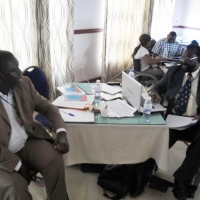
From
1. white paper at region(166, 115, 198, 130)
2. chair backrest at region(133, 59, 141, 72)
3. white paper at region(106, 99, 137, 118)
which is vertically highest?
white paper at region(106, 99, 137, 118)

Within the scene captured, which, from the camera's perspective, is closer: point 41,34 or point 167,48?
point 41,34

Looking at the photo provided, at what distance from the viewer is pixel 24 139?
1507 millimetres

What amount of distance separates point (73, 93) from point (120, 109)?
449 mm

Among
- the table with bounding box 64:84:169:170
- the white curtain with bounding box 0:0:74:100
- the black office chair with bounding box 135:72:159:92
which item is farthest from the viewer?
the black office chair with bounding box 135:72:159:92

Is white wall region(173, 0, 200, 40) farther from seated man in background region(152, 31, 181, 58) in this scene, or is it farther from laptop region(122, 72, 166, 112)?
laptop region(122, 72, 166, 112)

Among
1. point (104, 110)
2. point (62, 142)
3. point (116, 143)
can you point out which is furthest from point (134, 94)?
point (62, 142)

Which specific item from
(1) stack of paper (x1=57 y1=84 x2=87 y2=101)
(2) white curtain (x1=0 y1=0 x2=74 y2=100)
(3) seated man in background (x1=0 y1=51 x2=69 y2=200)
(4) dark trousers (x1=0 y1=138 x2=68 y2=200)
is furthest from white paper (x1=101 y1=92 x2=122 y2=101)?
(2) white curtain (x1=0 y1=0 x2=74 y2=100)

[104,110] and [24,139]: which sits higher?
[104,110]

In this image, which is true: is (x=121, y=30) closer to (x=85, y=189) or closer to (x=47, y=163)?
(x=85, y=189)

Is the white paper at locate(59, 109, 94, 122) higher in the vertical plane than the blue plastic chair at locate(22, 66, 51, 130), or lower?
lower

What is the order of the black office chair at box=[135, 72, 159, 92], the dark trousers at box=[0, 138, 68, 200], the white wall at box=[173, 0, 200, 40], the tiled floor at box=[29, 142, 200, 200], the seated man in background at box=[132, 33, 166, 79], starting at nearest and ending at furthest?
1. the dark trousers at box=[0, 138, 68, 200]
2. the tiled floor at box=[29, 142, 200, 200]
3. the black office chair at box=[135, 72, 159, 92]
4. the seated man in background at box=[132, 33, 166, 79]
5. the white wall at box=[173, 0, 200, 40]

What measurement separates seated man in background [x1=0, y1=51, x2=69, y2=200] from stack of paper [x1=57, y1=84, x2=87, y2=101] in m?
0.29

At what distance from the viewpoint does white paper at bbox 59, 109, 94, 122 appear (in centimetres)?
158

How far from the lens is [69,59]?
332 cm
